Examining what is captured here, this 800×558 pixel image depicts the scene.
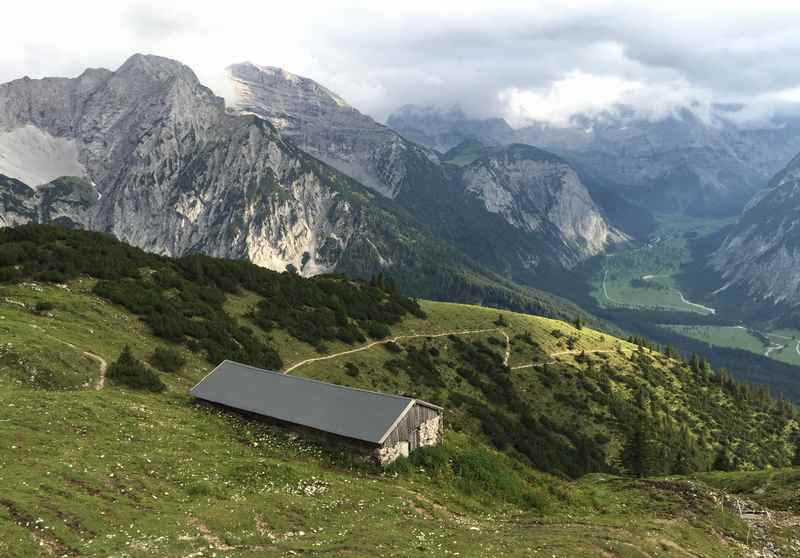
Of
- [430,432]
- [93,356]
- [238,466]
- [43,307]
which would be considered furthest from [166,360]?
[430,432]

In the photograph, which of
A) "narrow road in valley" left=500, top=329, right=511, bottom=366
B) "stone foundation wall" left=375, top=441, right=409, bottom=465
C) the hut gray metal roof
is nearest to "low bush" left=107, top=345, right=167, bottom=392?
the hut gray metal roof

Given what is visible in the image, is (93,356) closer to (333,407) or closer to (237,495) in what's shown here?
(333,407)

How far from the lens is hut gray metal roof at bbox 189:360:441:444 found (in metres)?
37.7

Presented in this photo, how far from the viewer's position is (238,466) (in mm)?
31938

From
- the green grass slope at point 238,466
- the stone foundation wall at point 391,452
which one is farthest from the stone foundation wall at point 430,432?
the stone foundation wall at point 391,452

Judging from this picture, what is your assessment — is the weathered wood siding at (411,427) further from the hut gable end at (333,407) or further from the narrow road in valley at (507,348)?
the narrow road in valley at (507,348)

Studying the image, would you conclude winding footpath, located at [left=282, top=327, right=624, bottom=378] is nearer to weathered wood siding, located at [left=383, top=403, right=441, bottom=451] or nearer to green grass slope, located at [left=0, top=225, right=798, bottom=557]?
green grass slope, located at [left=0, top=225, right=798, bottom=557]

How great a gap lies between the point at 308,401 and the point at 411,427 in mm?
8130

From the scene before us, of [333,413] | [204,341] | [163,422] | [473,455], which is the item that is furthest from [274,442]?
[204,341]

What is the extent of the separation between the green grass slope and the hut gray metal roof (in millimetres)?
1474

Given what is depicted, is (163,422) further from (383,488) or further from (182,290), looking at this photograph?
(182,290)

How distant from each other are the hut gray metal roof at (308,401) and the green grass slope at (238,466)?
1474mm

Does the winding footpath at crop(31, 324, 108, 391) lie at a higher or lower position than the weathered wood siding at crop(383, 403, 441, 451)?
higher

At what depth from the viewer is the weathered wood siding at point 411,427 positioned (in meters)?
37.9
